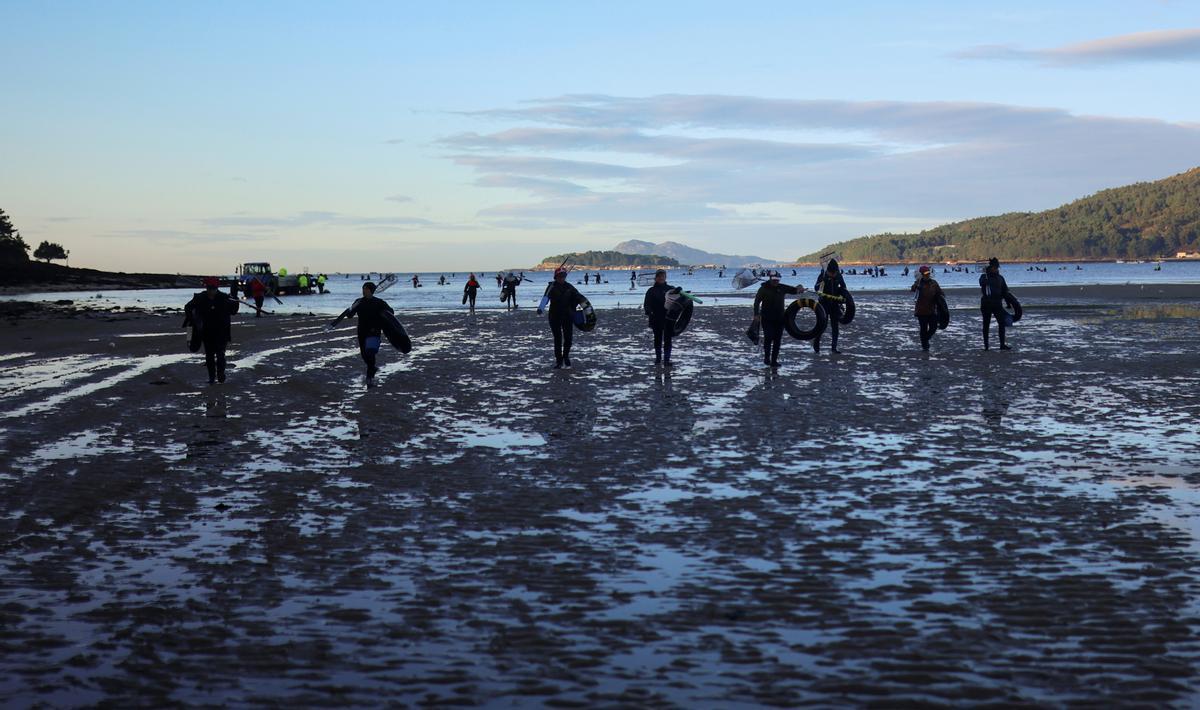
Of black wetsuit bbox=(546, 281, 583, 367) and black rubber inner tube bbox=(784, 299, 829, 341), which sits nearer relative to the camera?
black wetsuit bbox=(546, 281, 583, 367)

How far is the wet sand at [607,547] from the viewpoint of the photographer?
16.8 feet

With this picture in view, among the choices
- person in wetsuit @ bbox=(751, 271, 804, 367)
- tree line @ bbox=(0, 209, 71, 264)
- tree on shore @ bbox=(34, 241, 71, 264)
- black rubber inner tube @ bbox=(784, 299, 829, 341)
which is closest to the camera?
person in wetsuit @ bbox=(751, 271, 804, 367)

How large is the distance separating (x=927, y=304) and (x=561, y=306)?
8.01 m

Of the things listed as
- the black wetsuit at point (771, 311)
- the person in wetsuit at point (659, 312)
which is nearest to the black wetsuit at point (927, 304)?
the black wetsuit at point (771, 311)

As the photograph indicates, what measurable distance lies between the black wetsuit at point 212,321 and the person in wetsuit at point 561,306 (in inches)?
216

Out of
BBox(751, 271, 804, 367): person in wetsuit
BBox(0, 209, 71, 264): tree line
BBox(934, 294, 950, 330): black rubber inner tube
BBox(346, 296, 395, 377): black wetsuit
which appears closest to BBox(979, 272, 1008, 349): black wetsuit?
BBox(934, 294, 950, 330): black rubber inner tube

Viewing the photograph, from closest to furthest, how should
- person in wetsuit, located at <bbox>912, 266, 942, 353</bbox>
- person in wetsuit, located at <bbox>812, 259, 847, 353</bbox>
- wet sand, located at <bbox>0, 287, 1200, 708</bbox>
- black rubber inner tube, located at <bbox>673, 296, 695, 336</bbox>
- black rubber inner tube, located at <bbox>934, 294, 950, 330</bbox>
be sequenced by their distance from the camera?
wet sand, located at <bbox>0, 287, 1200, 708</bbox>
black rubber inner tube, located at <bbox>673, 296, 695, 336</bbox>
person in wetsuit, located at <bbox>912, 266, 942, 353</bbox>
black rubber inner tube, located at <bbox>934, 294, 950, 330</bbox>
person in wetsuit, located at <bbox>812, 259, 847, 353</bbox>

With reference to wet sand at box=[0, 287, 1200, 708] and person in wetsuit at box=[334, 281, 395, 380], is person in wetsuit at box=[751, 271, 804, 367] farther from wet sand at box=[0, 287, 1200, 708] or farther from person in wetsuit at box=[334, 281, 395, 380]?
person in wetsuit at box=[334, 281, 395, 380]

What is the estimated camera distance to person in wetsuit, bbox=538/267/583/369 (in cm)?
2203

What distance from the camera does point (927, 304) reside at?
25.0 metres

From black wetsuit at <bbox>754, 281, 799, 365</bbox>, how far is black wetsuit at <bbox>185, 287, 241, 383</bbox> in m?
9.14

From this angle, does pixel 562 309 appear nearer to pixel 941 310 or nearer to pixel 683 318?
pixel 683 318

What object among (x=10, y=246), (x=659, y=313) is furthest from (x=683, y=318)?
(x=10, y=246)

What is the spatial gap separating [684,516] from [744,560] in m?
1.45
